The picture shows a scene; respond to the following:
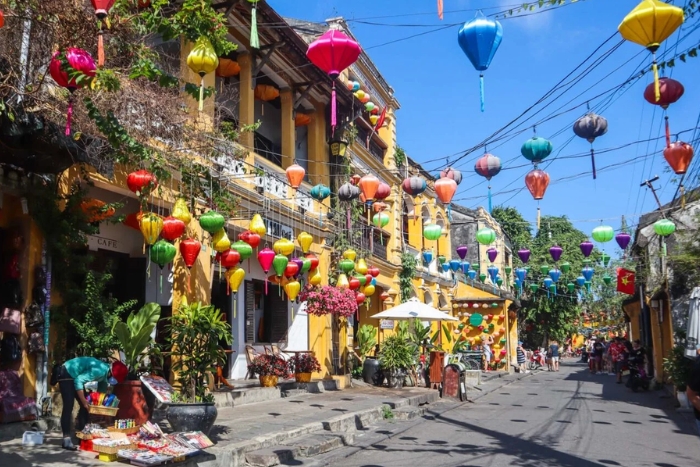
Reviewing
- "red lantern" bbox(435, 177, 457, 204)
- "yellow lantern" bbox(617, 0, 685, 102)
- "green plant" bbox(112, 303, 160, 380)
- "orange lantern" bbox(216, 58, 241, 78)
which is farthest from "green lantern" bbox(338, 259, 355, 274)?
"yellow lantern" bbox(617, 0, 685, 102)

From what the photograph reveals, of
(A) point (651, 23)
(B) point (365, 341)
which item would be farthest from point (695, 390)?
(B) point (365, 341)

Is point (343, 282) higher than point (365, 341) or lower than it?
higher

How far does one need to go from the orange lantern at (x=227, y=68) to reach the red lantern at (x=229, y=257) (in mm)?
5231

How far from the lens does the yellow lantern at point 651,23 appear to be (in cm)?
691

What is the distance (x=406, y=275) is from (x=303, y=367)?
31.7 ft

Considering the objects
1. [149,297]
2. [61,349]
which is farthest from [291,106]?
[61,349]

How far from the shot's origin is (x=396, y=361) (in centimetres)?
1819

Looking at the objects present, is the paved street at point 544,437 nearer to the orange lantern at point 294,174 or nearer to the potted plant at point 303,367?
the potted plant at point 303,367

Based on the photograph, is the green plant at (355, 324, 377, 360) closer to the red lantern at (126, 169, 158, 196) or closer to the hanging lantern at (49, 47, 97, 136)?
the red lantern at (126, 169, 158, 196)

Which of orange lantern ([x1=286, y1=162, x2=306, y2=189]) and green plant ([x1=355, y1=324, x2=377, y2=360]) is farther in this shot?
green plant ([x1=355, y1=324, x2=377, y2=360])

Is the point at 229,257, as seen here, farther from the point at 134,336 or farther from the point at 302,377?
the point at 302,377

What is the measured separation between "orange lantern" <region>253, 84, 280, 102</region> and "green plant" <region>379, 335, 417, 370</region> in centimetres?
773

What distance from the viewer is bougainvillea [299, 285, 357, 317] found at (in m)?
16.0

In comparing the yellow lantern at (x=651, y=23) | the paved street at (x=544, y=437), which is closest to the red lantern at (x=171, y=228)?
the paved street at (x=544, y=437)
